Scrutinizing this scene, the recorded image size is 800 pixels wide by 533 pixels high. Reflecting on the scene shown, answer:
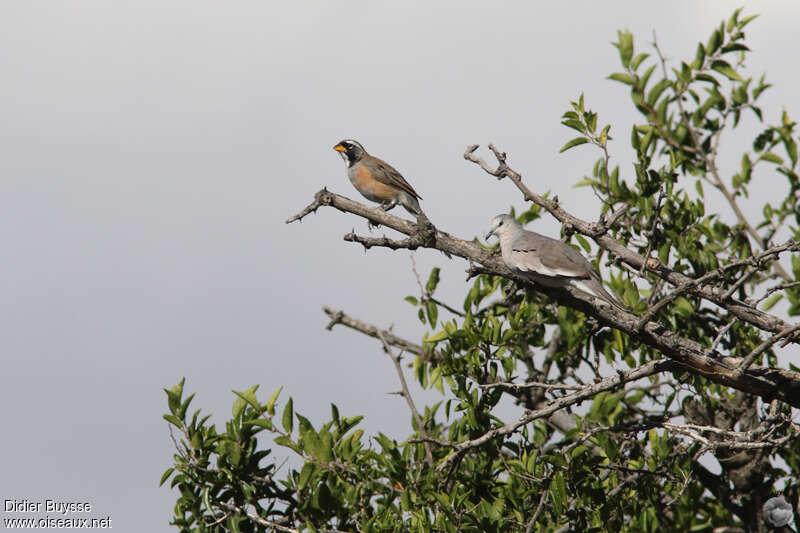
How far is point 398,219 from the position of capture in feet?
26.7

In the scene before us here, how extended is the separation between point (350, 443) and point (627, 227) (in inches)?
166

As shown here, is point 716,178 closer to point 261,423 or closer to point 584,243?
point 584,243

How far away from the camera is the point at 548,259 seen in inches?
313

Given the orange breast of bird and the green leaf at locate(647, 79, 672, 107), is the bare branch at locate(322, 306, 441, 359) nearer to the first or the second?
the orange breast of bird

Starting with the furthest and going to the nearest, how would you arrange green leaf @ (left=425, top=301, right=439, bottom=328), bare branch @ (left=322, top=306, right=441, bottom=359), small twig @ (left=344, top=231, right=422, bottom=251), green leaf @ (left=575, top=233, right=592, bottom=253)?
bare branch @ (left=322, top=306, right=441, bottom=359), green leaf @ (left=575, top=233, right=592, bottom=253), green leaf @ (left=425, top=301, right=439, bottom=328), small twig @ (left=344, top=231, right=422, bottom=251)

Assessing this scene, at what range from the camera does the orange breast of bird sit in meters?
13.0

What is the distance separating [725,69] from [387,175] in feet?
16.3

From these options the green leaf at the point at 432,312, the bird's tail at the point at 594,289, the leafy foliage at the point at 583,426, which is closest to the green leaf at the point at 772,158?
the leafy foliage at the point at 583,426

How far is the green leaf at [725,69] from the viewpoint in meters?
10.2

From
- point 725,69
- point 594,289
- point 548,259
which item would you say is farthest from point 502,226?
point 725,69

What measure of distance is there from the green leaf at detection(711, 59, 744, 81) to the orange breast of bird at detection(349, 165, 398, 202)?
15.6ft

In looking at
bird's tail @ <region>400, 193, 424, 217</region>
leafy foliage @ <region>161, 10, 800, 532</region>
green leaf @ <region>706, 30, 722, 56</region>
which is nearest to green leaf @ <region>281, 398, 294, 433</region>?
leafy foliage @ <region>161, 10, 800, 532</region>

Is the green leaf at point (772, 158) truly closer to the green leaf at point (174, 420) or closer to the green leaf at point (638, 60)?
the green leaf at point (638, 60)

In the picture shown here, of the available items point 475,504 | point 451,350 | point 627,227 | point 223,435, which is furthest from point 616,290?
point 223,435
